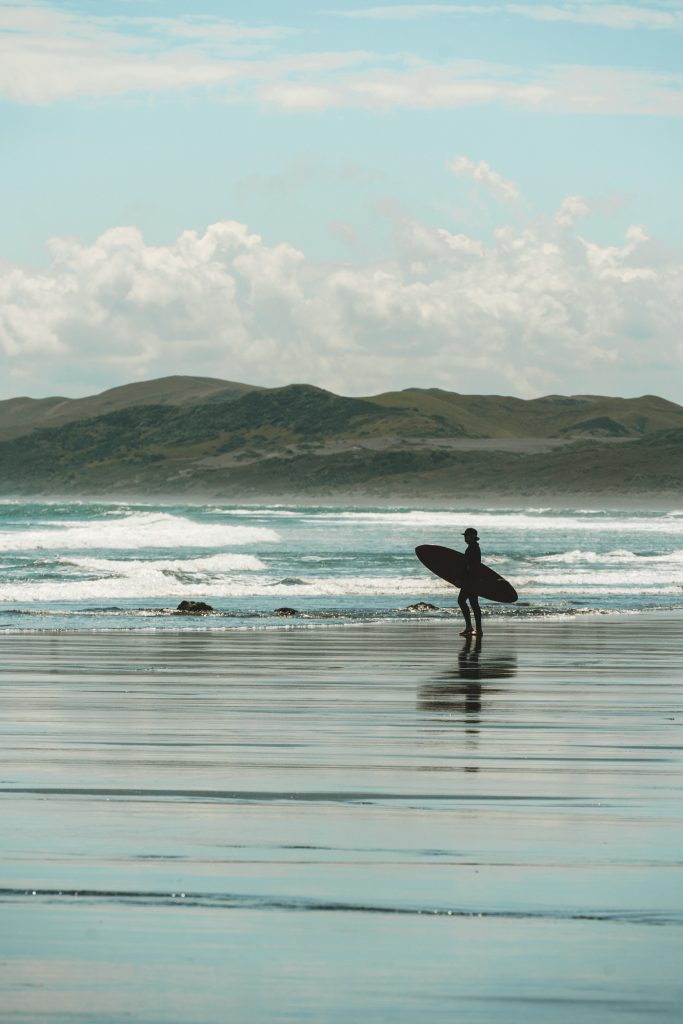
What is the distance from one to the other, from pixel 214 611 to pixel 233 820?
16.7 m

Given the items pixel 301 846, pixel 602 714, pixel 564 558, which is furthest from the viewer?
pixel 564 558

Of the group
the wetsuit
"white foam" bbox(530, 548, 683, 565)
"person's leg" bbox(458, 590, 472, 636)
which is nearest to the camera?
"person's leg" bbox(458, 590, 472, 636)

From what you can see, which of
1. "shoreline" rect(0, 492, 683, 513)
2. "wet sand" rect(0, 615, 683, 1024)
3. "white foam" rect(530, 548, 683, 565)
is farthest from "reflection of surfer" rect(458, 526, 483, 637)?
"shoreline" rect(0, 492, 683, 513)

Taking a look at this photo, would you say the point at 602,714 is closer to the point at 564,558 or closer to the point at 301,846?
the point at 301,846

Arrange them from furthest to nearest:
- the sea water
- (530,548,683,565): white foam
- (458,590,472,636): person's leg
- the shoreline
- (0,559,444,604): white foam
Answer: the shoreline, (530,548,683,565): white foam, (0,559,444,604): white foam, the sea water, (458,590,472,636): person's leg

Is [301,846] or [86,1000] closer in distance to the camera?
[86,1000]

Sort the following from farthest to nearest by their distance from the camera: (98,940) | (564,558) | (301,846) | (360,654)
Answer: (564,558)
(360,654)
(301,846)
(98,940)

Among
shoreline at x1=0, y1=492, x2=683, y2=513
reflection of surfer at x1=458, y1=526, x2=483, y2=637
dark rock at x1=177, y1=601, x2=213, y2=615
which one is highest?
shoreline at x1=0, y1=492, x2=683, y2=513

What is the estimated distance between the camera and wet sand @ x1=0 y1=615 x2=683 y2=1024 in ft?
14.6

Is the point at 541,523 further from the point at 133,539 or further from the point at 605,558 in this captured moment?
the point at 605,558

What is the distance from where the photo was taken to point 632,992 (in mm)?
4398

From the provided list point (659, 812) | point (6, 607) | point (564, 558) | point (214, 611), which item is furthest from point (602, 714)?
point (564, 558)

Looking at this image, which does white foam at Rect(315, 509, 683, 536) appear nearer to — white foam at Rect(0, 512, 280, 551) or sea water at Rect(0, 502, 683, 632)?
white foam at Rect(0, 512, 280, 551)

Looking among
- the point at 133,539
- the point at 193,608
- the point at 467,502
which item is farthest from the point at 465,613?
the point at 467,502
